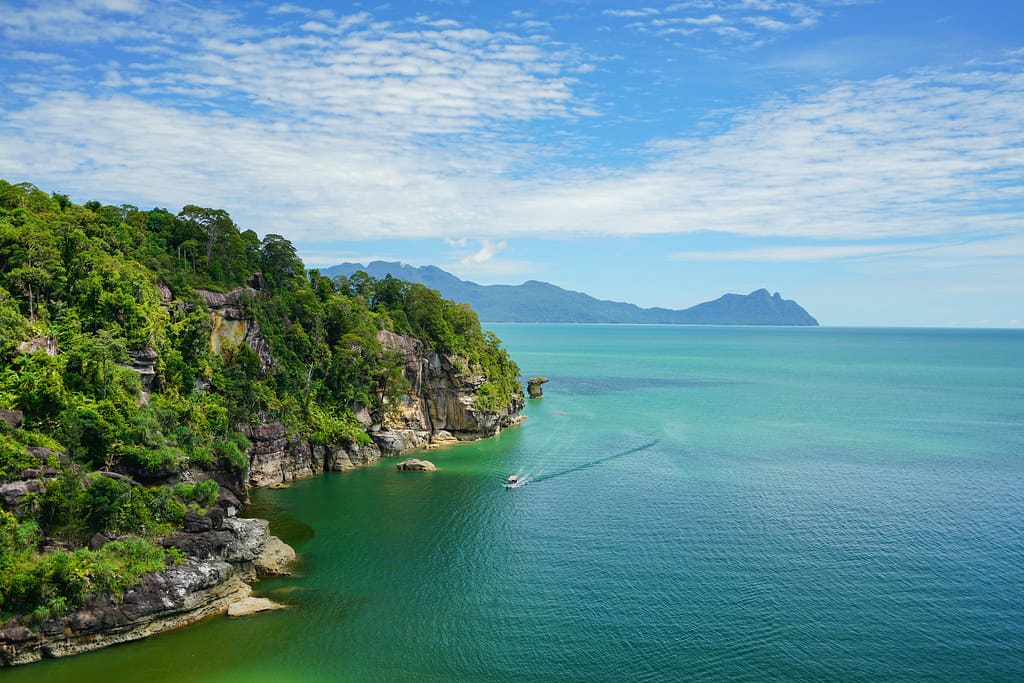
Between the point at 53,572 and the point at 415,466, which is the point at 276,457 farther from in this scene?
the point at 53,572

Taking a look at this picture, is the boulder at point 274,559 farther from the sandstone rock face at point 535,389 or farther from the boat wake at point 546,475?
the sandstone rock face at point 535,389

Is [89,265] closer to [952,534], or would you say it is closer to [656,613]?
[656,613]

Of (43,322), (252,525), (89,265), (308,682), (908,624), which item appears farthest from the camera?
Answer: (89,265)

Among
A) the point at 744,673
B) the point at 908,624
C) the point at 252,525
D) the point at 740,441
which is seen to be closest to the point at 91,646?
the point at 252,525

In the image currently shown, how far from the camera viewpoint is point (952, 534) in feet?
163

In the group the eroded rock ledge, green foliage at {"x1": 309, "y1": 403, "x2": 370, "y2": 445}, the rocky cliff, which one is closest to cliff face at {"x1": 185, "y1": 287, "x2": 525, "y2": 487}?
the rocky cliff

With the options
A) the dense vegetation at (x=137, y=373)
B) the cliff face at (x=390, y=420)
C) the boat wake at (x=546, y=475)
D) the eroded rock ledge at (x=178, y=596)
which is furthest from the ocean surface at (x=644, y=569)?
the dense vegetation at (x=137, y=373)

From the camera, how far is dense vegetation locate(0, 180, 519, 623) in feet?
125

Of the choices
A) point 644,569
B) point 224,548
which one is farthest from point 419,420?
point 644,569

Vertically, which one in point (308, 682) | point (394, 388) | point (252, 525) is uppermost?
point (394, 388)

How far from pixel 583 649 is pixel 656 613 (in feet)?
19.0

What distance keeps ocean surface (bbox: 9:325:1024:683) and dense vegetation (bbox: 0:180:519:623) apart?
6.39 metres

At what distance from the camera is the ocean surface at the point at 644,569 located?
33.8m

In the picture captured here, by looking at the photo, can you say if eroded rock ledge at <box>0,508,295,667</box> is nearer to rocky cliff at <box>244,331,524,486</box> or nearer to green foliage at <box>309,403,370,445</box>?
rocky cliff at <box>244,331,524,486</box>
